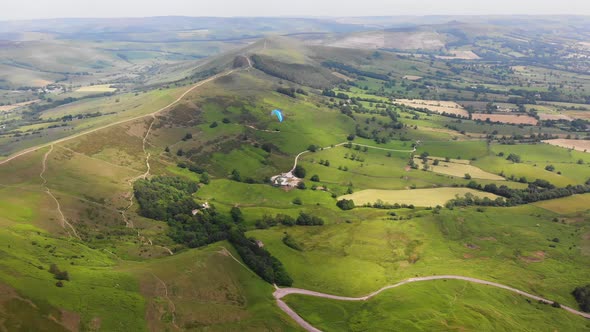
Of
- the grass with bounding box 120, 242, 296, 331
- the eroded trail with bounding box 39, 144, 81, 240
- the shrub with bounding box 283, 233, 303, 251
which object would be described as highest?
the eroded trail with bounding box 39, 144, 81, 240

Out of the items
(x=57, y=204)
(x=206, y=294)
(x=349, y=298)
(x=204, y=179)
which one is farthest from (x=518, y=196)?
(x=57, y=204)

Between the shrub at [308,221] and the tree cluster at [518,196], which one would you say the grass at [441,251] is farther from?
the tree cluster at [518,196]

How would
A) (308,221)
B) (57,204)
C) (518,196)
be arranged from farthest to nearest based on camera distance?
→ (518,196) < (308,221) < (57,204)

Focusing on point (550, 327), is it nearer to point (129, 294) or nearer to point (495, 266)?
point (495, 266)

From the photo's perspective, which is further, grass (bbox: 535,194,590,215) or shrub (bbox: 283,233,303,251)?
grass (bbox: 535,194,590,215)

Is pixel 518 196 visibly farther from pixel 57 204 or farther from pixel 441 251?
pixel 57 204

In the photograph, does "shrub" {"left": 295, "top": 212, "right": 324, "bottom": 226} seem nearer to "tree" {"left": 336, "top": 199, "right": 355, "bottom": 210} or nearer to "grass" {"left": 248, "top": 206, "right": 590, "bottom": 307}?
"grass" {"left": 248, "top": 206, "right": 590, "bottom": 307}

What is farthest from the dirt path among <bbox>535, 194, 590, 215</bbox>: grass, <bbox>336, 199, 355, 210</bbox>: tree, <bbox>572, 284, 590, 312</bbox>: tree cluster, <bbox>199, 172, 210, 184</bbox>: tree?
<bbox>535, 194, 590, 215</bbox>: grass
